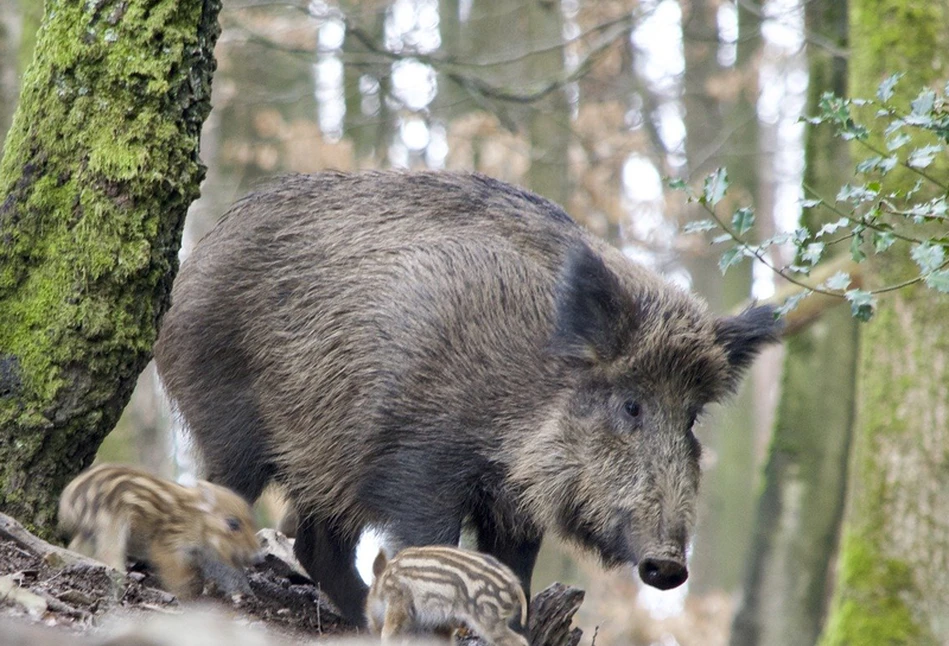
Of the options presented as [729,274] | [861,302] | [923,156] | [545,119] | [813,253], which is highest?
[545,119]

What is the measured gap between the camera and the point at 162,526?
493cm

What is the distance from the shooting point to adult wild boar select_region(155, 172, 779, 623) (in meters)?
5.88

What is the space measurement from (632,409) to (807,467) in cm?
632

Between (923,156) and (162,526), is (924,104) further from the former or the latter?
(162,526)

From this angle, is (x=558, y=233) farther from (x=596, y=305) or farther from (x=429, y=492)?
(x=429, y=492)

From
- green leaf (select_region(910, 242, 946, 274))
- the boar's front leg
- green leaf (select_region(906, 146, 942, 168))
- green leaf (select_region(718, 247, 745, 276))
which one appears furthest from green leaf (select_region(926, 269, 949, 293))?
the boar's front leg

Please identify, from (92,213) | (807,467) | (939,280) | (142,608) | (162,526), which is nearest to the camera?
(939,280)

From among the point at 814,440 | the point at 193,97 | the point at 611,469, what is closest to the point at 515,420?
the point at 611,469

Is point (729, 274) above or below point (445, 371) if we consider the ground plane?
above

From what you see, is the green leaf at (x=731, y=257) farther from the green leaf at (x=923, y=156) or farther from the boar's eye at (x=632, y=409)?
the boar's eye at (x=632, y=409)

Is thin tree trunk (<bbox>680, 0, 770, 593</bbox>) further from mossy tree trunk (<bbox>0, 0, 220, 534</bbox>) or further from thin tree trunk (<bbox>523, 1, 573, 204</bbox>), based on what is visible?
mossy tree trunk (<bbox>0, 0, 220, 534</bbox>)

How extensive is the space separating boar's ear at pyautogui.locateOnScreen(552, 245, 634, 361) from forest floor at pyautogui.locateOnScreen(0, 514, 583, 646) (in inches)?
43.4

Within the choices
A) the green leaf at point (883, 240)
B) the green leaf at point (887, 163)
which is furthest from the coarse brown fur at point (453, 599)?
the green leaf at point (887, 163)

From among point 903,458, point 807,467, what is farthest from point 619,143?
point 903,458
